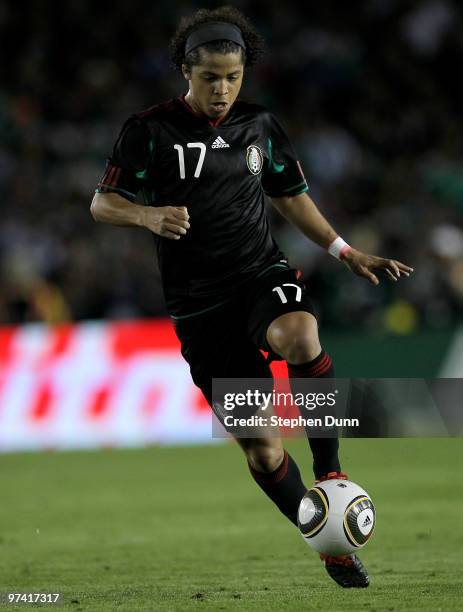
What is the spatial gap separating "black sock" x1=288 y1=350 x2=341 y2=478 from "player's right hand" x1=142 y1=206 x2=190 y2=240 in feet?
2.55

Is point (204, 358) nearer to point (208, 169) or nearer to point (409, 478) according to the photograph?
point (208, 169)

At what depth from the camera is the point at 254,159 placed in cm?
612

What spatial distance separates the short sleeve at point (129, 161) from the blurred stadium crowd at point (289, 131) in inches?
304

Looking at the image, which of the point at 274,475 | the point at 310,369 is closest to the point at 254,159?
the point at 310,369

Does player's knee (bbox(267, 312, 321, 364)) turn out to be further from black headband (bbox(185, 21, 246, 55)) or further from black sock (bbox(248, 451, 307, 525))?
black headband (bbox(185, 21, 246, 55))

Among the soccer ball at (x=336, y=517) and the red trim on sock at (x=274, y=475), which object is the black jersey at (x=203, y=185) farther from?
the soccer ball at (x=336, y=517)

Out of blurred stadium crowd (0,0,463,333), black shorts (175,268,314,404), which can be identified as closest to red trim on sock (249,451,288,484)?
black shorts (175,268,314,404)

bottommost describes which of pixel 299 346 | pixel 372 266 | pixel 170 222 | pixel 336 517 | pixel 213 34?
pixel 336 517

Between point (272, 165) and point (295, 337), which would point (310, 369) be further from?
point (272, 165)

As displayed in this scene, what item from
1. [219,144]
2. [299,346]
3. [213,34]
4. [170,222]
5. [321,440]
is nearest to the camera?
[170,222]

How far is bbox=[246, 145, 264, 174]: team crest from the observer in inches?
240

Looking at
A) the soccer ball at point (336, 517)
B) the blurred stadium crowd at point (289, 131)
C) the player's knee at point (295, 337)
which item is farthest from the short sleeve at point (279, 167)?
the blurred stadium crowd at point (289, 131)

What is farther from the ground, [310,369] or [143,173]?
[143,173]

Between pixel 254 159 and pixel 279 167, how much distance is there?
244mm
